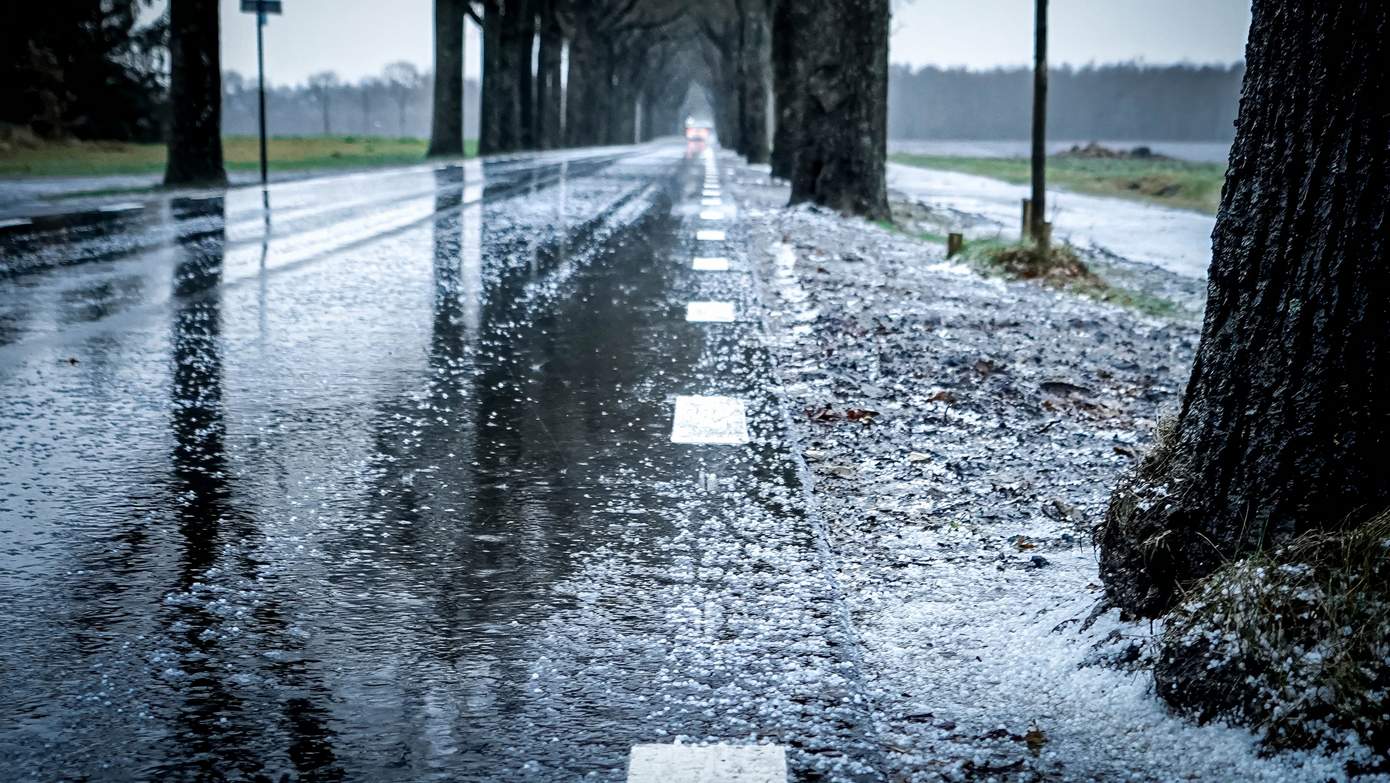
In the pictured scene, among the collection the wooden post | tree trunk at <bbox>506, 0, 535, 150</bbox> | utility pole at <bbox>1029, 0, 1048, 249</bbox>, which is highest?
tree trunk at <bbox>506, 0, 535, 150</bbox>

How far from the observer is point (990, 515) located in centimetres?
438

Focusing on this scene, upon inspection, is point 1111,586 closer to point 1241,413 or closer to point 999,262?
point 1241,413

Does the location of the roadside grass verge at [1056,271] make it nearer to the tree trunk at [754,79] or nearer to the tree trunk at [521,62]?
the tree trunk at [754,79]

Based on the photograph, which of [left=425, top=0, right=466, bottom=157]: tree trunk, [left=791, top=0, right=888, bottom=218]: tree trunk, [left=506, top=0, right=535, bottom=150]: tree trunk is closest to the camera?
[left=791, top=0, right=888, bottom=218]: tree trunk

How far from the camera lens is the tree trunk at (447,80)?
4209cm

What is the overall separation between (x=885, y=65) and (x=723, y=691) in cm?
1641

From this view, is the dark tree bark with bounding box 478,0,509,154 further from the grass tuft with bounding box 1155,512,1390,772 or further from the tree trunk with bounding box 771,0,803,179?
the grass tuft with bounding box 1155,512,1390,772

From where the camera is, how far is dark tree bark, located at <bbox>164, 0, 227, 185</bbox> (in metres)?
22.1

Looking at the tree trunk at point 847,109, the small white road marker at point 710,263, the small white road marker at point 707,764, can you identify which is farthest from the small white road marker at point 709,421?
the tree trunk at point 847,109

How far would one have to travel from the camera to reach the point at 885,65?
18.3 meters

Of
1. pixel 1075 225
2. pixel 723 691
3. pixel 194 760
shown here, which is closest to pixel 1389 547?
pixel 723 691

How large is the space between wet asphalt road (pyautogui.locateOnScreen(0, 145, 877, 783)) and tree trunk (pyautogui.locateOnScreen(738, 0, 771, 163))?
3412 cm

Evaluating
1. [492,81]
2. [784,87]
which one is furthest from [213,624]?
[492,81]

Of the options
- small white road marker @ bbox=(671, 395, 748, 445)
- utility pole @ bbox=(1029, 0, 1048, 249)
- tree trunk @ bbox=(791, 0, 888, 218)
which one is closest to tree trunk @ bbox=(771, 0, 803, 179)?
tree trunk @ bbox=(791, 0, 888, 218)
